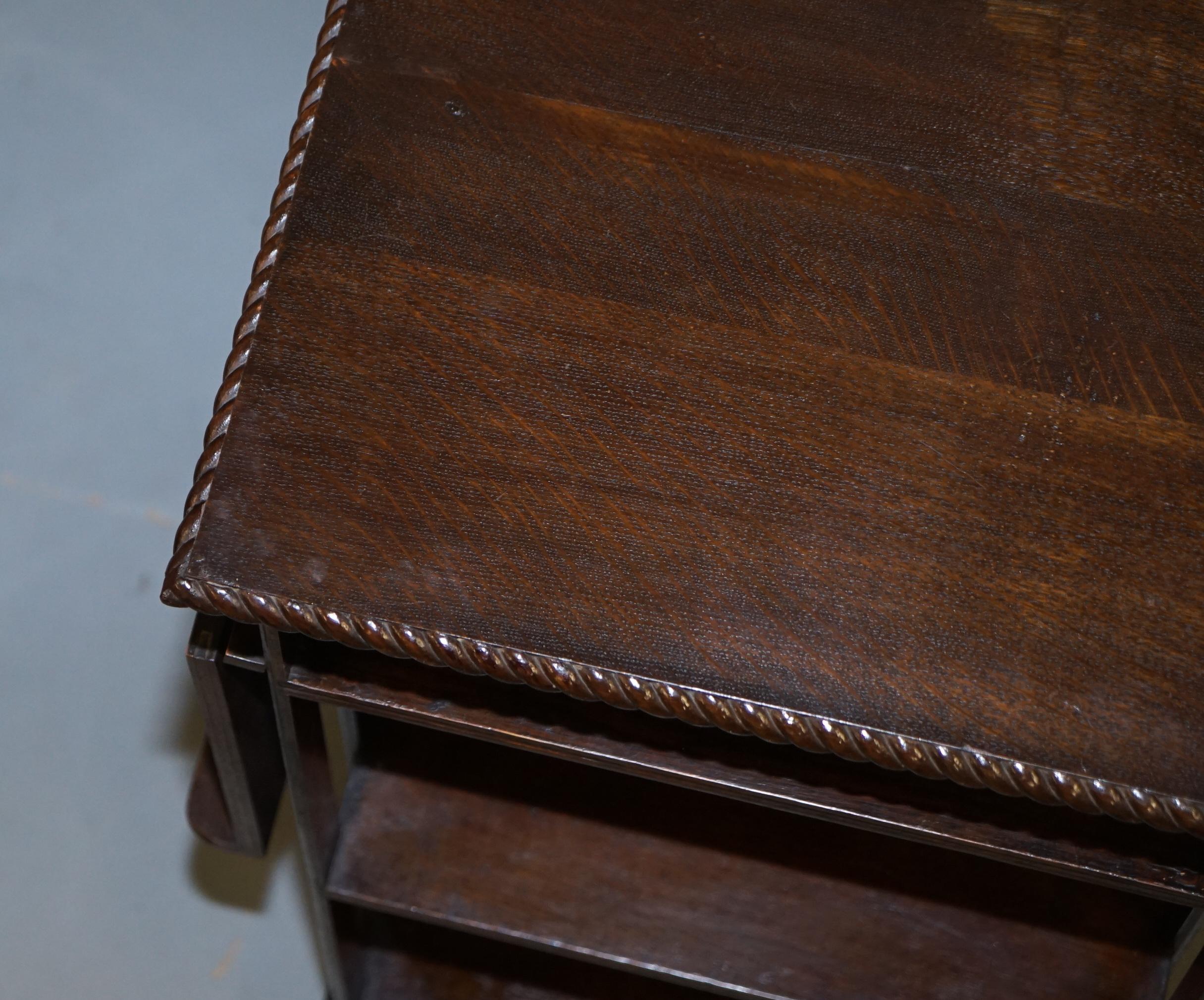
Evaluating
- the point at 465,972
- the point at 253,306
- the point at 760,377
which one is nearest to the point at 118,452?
the point at 465,972

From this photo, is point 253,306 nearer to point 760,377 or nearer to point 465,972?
point 760,377

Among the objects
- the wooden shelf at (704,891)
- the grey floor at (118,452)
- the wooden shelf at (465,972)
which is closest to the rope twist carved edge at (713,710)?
the wooden shelf at (704,891)

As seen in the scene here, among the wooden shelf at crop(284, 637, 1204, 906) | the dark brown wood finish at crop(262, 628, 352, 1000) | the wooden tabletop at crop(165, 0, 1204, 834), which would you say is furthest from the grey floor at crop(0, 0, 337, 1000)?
the wooden tabletop at crop(165, 0, 1204, 834)

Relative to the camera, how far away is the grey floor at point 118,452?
1364 mm

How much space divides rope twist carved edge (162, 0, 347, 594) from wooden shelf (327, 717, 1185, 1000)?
351 mm

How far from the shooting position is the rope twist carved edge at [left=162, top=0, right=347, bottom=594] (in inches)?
30.6

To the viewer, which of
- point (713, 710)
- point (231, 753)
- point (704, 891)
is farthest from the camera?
point (704, 891)

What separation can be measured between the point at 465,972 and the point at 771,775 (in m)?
0.57

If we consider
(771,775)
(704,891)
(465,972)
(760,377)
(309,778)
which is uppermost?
(760,377)

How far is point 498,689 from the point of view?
866 millimetres

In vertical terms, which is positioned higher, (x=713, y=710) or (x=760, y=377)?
(x=760, y=377)

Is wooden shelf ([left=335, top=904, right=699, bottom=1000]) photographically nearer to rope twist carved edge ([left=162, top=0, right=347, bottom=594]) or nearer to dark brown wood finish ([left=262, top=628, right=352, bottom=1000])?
dark brown wood finish ([left=262, top=628, right=352, bottom=1000])

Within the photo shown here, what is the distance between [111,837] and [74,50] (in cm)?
100

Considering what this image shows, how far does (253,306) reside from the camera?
2.74 ft
